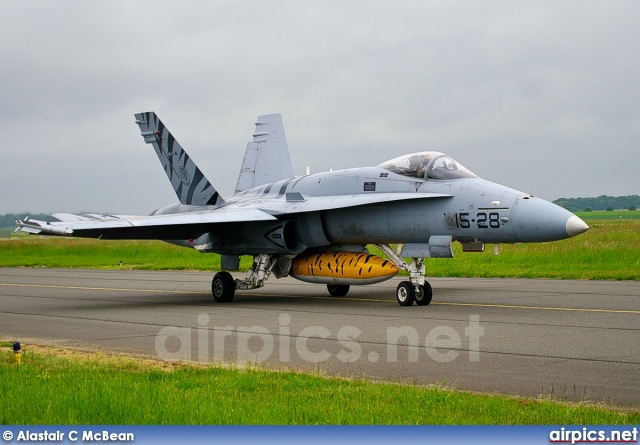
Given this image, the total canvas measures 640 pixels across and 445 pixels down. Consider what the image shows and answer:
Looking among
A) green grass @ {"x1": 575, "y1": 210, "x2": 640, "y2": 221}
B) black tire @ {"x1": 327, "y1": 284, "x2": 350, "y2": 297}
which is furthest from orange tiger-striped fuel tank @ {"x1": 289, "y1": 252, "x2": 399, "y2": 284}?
green grass @ {"x1": 575, "y1": 210, "x2": 640, "y2": 221}

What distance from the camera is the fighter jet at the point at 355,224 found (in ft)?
47.2

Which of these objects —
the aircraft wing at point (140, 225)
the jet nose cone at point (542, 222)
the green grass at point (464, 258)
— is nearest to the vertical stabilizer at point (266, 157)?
the aircraft wing at point (140, 225)

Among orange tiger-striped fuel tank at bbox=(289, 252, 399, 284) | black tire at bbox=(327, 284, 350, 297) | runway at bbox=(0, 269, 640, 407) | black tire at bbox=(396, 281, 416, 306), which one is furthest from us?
black tire at bbox=(327, 284, 350, 297)

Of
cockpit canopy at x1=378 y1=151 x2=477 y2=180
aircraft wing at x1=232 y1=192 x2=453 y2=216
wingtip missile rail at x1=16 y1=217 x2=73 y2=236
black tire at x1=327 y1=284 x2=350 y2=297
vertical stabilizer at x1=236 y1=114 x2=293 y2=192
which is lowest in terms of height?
black tire at x1=327 y1=284 x2=350 y2=297

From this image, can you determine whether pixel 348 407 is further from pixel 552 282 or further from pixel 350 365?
Answer: pixel 552 282

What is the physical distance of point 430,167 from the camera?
15586 mm

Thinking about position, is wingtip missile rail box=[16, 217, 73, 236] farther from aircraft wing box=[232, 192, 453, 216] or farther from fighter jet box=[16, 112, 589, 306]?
aircraft wing box=[232, 192, 453, 216]

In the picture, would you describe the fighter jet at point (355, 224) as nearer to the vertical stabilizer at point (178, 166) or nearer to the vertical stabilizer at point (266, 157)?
the vertical stabilizer at point (178, 166)

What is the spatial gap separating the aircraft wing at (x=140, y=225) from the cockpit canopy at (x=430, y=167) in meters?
2.72

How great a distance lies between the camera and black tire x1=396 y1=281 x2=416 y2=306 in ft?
49.2

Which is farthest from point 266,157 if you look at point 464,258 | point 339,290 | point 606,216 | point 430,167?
point 606,216

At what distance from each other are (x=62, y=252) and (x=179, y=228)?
2703cm

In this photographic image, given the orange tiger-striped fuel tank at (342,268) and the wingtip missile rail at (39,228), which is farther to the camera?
the orange tiger-striped fuel tank at (342,268)

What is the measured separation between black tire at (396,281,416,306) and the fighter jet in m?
0.02
